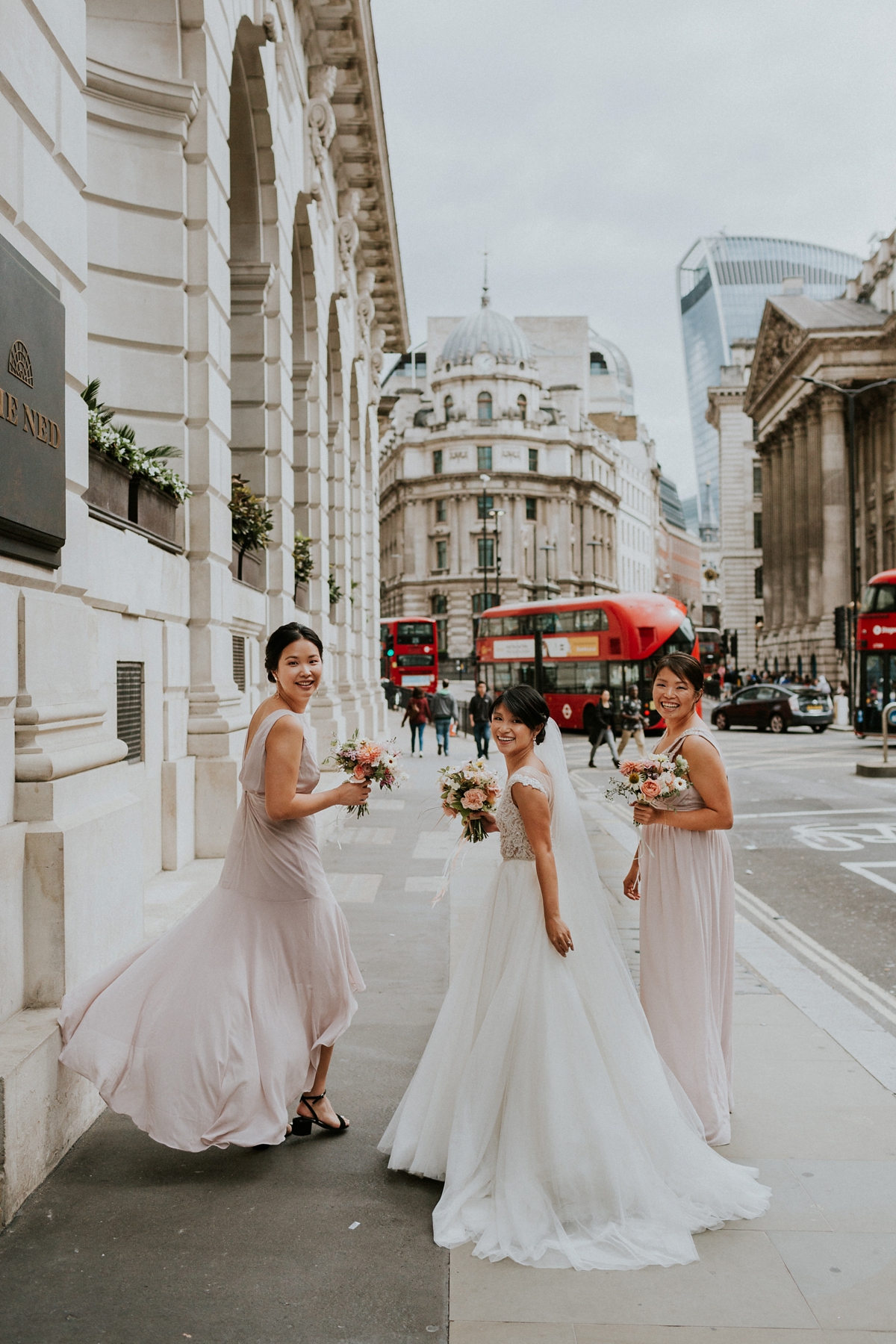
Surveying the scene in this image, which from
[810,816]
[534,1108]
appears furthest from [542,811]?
[810,816]

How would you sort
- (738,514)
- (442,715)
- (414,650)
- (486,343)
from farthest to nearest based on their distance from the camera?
1. (486,343)
2. (738,514)
3. (414,650)
4. (442,715)

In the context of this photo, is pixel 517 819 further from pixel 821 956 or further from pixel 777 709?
pixel 777 709

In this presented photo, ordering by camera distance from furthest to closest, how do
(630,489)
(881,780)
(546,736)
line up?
(630,489) < (881,780) < (546,736)

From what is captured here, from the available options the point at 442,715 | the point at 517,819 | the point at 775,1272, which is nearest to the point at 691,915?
the point at 517,819

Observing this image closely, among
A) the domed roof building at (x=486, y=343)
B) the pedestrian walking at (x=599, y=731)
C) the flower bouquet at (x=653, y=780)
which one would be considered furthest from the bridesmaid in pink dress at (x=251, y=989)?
the domed roof building at (x=486, y=343)

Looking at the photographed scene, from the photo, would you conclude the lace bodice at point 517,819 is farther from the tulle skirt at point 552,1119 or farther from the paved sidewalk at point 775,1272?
the paved sidewalk at point 775,1272

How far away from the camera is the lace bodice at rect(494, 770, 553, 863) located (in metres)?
4.10

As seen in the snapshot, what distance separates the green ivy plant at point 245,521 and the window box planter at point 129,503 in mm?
2554

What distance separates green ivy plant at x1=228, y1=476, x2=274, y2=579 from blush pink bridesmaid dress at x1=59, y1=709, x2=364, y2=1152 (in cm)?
806

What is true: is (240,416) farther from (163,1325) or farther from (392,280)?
(392,280)

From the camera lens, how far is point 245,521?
12.3 meters

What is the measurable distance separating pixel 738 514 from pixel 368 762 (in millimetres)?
98864

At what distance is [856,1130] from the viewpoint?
4594 mm

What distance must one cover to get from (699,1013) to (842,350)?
65165 mm
